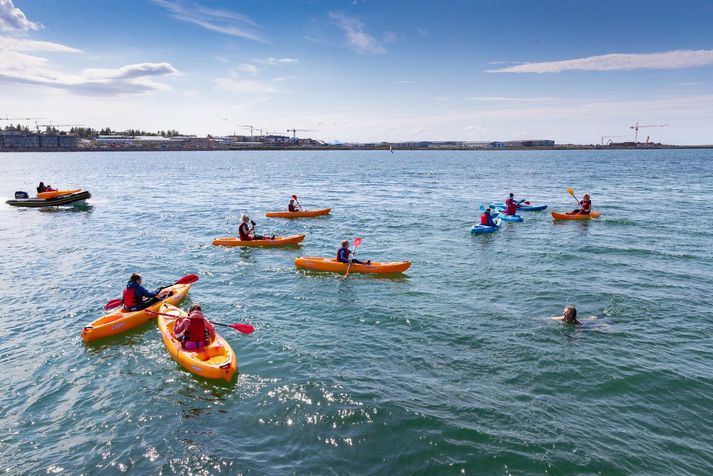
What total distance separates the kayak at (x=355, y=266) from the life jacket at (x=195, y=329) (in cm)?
852

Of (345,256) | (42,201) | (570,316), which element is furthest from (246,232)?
(42,201)

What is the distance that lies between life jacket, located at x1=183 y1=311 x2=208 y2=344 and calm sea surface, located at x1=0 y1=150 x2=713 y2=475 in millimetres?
999

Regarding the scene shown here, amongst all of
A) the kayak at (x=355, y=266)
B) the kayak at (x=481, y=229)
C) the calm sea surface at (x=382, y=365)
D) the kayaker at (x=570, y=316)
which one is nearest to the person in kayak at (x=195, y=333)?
the calm sea surface at (x=382, y=365)

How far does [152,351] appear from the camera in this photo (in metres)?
13.7

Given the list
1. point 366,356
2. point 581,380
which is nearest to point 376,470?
point 366,356

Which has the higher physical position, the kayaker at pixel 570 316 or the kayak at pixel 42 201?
the kayak at pixel 42 201

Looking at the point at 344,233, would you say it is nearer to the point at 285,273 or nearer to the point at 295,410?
the point at 285,273

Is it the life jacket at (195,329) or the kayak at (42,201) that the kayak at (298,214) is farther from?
the life jacket at (195,329)

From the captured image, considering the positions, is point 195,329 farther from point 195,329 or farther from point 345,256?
point 345,256

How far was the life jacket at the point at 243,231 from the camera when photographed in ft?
82.8

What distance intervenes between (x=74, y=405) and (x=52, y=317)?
6410mm

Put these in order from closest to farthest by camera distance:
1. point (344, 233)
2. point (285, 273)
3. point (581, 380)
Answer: point (581, 380) → point (285, 273) → point (344, 233)

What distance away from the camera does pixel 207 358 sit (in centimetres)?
1218

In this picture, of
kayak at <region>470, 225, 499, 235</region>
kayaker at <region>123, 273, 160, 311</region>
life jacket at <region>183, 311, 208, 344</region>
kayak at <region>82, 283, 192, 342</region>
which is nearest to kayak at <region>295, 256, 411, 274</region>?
kayak at <region>82, 283, 192, 342</region>
